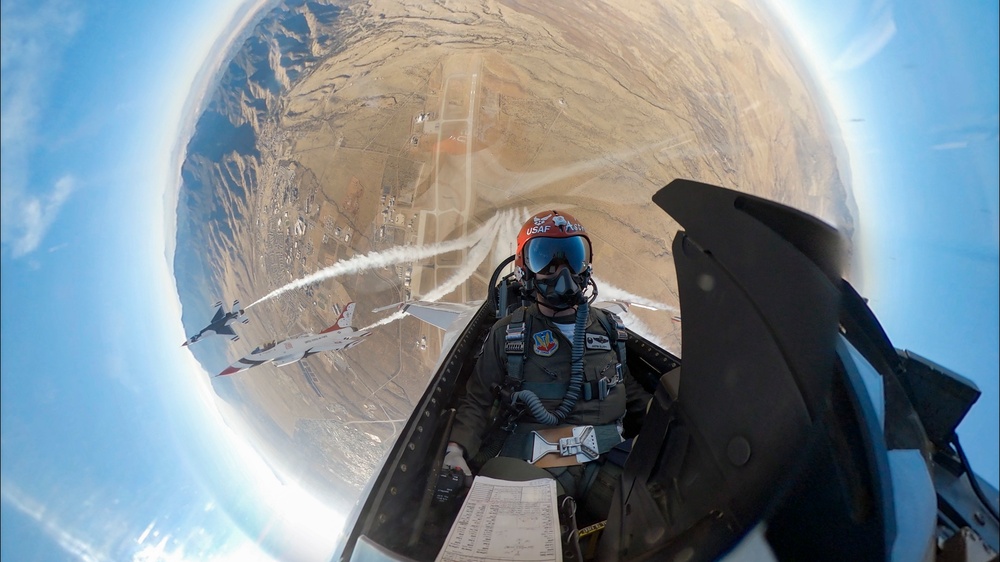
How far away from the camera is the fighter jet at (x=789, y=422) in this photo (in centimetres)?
68

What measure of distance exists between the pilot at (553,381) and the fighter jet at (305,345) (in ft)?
14.2

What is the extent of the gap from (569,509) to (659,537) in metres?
0.41

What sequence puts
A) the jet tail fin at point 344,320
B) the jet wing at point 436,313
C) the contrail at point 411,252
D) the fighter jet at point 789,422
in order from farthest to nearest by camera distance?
the contrail at point 411,252 → the jet tail fin at point 344,320 → the jet wing at point 436,313 → the fighter jet at point 789,422

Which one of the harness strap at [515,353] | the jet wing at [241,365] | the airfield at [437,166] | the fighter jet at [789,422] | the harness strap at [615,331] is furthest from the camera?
the airfield at [437,166]

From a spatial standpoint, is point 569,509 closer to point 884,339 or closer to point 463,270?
point 884,339

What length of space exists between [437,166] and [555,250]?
37.6 ft

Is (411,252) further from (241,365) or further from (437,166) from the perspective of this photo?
(241,365)

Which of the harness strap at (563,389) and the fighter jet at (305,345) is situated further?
the fighter jet at (305,345)

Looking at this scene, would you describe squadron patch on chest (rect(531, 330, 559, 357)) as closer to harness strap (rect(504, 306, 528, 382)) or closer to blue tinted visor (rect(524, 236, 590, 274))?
harness strap (rect(504, 306, 528, 382))

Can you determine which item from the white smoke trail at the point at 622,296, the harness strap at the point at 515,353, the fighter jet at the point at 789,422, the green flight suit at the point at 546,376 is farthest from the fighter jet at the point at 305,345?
the white smoke trail at the point at 622,296

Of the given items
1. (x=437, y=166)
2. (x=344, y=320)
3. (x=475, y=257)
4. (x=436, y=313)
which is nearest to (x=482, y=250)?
(x=475, y=257)

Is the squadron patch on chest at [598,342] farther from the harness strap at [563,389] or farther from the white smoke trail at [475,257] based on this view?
the white smoke trail at [475,257]

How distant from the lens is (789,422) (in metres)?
0.71

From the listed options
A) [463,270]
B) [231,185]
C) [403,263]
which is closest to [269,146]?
[231,185]
